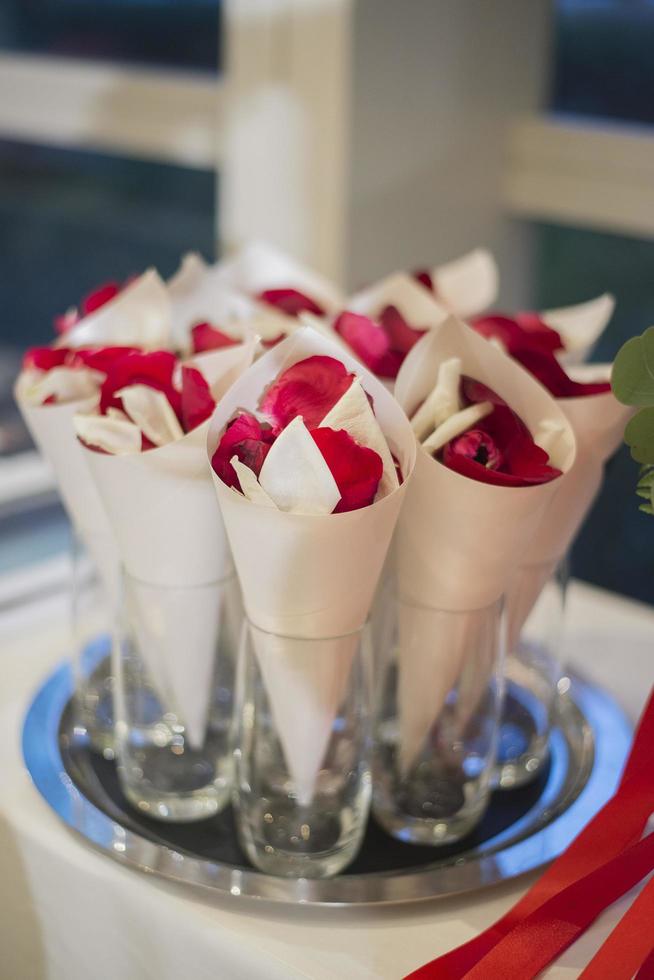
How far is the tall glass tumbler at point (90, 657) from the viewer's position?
0.82m

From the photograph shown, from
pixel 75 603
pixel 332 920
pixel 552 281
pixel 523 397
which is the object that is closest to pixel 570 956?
pixel 332 920

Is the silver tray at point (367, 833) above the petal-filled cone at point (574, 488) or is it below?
below

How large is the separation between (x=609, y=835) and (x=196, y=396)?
34 cm

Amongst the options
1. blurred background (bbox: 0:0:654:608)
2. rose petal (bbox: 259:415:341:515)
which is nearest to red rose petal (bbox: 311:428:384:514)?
rose petal (bbox: 259:415:341:515)

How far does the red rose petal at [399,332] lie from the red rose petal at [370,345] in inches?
0.7

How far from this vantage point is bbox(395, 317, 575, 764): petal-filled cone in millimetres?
615

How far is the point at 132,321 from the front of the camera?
0.81m

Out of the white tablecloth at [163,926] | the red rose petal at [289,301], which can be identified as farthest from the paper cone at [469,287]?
the white tablecloth at [163,926]

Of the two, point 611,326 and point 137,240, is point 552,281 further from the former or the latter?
point 137,240

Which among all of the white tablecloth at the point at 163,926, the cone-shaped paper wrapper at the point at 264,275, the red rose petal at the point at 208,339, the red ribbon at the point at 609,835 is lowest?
the white tablecloth at the point at 163,926

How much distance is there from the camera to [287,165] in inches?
58.9

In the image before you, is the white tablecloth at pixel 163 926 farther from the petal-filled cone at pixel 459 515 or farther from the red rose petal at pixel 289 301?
the red rose petal at pixel 289 301

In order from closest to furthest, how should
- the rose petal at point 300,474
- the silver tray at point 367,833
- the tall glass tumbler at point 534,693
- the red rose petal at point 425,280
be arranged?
the rose petal at point 300,474
the silver tray at point 367,833
the tall glass tumbler at point 534,693
the red rose petal at point 425,280

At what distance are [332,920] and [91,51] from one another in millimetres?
1245
